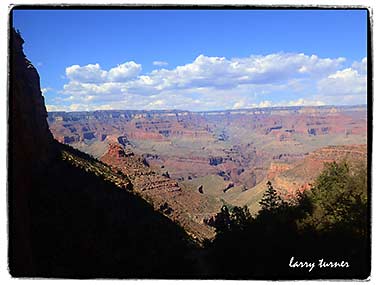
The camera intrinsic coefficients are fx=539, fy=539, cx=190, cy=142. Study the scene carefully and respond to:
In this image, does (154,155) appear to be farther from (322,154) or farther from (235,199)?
(322,154)

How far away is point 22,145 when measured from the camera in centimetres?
663

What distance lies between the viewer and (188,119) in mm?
7164

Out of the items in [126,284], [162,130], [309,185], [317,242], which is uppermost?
[162,130]

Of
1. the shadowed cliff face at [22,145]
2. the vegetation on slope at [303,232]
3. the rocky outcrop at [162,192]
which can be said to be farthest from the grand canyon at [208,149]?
the shadowed cliff face at [22,145]

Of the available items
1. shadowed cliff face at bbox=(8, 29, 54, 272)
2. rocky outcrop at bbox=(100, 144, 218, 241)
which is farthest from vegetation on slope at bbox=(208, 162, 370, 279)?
shadowed cliff face at bbox=(8, 29, 54, 272)

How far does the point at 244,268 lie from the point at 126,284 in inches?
56.0

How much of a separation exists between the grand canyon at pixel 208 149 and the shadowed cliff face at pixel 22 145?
28cm

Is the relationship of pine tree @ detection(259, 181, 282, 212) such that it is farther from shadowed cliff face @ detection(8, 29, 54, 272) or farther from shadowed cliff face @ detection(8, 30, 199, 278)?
shadowed cliff face @ detection(8, 29, 54, 272)

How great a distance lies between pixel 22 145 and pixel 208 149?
2617mm

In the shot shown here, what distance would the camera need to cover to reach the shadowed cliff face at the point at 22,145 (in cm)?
637

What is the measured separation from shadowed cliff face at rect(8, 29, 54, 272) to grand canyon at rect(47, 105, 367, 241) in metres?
0.28

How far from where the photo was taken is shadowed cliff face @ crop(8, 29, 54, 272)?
6.37 metres

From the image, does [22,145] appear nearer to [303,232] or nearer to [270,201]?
[270,201]

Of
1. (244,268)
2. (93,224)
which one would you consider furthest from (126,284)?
(244,268)
